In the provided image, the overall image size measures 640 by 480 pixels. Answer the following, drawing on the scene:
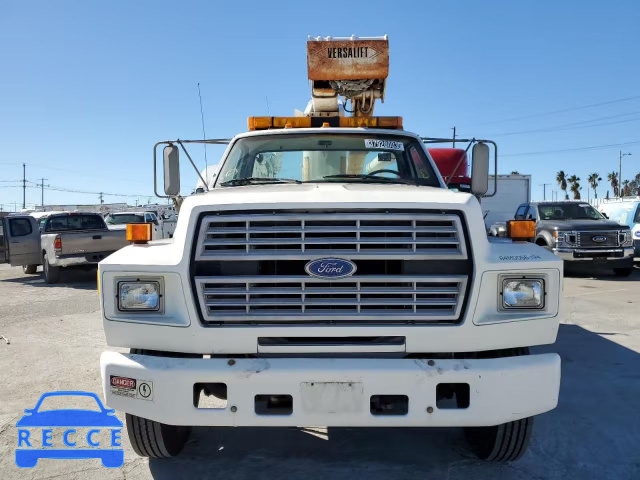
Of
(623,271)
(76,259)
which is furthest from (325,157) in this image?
(623,271)

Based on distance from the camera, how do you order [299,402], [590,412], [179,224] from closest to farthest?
[299,402], [179,224], [590,412]

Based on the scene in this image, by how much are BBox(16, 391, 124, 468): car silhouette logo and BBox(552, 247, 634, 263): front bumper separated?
10.8m

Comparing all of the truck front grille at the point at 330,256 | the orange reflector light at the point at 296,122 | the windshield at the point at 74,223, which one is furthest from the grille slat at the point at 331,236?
the windshield at the point at 74,223

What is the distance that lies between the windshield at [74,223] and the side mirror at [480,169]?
11.9 m

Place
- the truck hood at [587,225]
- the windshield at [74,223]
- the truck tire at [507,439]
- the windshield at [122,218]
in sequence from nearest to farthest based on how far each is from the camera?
1. the truck tire at [507,439]
2. the truck hood at [587,225]
3. the windshield at [74,223]
4. the windshield at [122,218]

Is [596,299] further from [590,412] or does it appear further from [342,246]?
[342,246]

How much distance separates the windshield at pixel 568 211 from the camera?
13.8 metres

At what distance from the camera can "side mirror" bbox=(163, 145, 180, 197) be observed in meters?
4.70

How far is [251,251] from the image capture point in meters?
2.95

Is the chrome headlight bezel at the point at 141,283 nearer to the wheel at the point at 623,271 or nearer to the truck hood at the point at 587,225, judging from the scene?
the truck hood at the point at 587,225

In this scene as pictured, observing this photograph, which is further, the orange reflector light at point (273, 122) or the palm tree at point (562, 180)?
the palm tree at point (562, 180)

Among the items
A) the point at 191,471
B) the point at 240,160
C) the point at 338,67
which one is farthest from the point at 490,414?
the point at 338,67

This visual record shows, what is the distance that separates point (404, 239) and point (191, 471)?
1.94 m

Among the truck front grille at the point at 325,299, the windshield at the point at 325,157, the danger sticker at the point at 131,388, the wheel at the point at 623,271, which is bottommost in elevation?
the wheel at the point at 623,271
